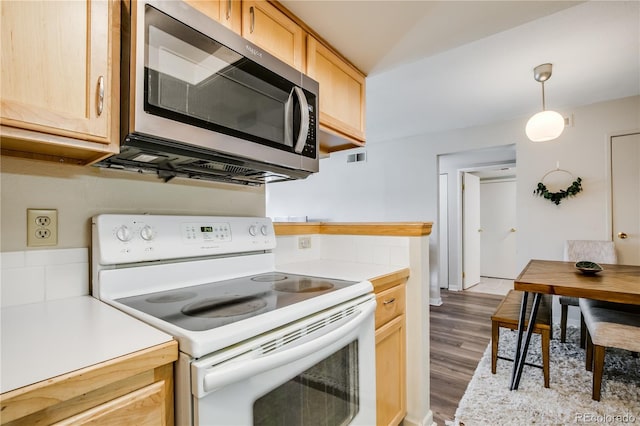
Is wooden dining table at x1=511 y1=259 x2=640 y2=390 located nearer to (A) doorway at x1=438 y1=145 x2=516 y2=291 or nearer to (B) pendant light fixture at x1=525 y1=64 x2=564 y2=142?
(B) pendant light fixture at x1=525 y1=64 x2=564 y2=142

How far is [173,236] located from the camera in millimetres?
1188

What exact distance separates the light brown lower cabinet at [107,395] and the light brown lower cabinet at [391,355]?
0.91m

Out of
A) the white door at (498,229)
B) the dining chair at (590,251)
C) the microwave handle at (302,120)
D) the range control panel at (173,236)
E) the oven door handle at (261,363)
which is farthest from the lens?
the white door at (498,229)

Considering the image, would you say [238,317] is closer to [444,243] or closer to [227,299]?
[227,299]

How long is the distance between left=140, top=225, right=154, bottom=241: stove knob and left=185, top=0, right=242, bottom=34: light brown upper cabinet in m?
0.78

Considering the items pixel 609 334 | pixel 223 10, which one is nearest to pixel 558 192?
pixel 609 334

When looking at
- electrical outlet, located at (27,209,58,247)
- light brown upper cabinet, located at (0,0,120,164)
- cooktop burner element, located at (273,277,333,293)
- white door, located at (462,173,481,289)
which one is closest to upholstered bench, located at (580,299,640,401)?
cooktop burner element, located at (273,277,333,293)

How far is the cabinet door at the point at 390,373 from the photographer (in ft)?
4.48

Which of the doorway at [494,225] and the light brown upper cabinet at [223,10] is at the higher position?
the light brown upper cabinet at [223,10]

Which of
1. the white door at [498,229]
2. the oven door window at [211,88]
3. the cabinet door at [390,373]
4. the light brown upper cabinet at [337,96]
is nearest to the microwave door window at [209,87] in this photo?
the oven door window at [211,88]

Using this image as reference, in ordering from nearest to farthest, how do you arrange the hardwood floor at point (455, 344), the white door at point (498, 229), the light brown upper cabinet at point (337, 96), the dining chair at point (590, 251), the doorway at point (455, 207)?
the light brown upper cabinet at point (337, 96) → the hardwood floor at point (455, 344) → the dining chair at point (590, 251) → the doorway at point (455, 207) → the white door at point (498, 229)

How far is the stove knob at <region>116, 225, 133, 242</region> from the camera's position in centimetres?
105

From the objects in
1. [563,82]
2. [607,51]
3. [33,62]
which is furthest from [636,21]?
[33,62]

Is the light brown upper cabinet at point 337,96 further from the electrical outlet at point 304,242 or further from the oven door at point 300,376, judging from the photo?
the oven door at point 300,376
